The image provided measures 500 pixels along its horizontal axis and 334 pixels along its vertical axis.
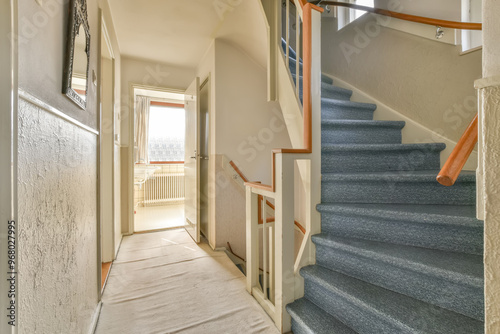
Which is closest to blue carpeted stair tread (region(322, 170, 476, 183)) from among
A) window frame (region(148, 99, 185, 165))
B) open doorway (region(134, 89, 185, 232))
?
open doorway (region(134, 89, 185, 232))

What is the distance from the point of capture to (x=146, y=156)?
16.5 ft

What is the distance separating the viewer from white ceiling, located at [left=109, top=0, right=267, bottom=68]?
220 centimetres

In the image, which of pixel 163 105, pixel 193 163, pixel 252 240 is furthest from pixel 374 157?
pixel 163 105

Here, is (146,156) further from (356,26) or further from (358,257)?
(358,257)

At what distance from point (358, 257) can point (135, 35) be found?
3.17 meters

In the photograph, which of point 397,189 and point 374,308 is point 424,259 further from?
point 397,189

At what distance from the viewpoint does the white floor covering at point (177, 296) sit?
141 centimetres

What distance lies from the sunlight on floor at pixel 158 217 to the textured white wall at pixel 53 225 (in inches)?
92.2

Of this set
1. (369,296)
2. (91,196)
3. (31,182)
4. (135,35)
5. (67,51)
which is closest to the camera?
(31,182)

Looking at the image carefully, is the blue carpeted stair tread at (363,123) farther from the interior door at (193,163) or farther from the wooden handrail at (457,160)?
the interior door at (193,163)

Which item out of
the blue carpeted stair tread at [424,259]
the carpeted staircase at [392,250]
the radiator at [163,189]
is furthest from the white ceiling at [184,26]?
the radiator at [163,189]

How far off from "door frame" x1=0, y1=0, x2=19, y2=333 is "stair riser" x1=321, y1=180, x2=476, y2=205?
4.82 ft

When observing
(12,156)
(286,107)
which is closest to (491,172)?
(12,156)

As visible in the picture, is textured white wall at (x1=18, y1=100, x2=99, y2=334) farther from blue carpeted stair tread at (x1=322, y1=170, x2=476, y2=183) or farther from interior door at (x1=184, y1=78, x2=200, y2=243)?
interior door at (x1=184, y1=78, x2=200, y2=243)
